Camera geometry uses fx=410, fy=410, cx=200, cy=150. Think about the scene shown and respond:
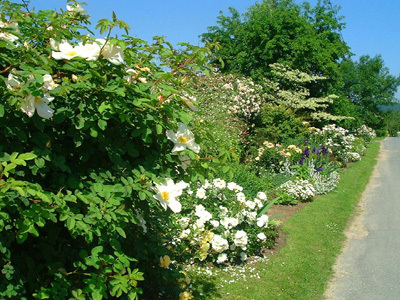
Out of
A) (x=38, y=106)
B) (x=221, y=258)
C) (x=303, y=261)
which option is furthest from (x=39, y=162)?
(x=303, y=261)

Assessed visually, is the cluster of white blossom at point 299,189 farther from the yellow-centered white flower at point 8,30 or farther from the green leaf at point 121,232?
the yellow-centered white flower at point 8,30

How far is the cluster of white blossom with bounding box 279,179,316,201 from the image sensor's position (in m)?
9.23

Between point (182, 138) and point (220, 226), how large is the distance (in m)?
→ 3.05

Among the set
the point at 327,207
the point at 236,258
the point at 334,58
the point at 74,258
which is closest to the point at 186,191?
the point at 236,258

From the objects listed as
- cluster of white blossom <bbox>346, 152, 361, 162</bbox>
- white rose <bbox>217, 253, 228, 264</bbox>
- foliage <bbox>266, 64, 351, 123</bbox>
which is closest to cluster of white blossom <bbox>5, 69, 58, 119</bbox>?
white rose <bbox>217, 253, 228, 264</bbox>

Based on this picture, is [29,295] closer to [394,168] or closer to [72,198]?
[72,198]

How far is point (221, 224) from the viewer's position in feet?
17.6

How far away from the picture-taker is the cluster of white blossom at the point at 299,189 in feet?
30.3

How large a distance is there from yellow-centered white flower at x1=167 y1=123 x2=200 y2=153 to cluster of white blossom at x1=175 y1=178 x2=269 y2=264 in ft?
7.93

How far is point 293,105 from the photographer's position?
16547mm

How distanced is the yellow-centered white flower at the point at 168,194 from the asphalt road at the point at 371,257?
3.04 metres

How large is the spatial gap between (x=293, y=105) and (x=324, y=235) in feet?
33.9

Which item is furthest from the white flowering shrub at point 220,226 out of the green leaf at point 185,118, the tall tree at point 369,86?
the tall tree at point 369,86

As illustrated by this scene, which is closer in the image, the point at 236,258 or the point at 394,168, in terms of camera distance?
the point at 236,258
